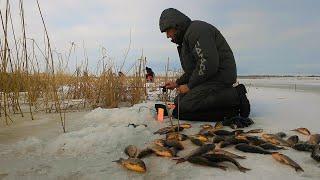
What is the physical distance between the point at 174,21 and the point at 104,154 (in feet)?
7.19

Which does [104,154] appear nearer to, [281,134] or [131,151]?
[131,151]

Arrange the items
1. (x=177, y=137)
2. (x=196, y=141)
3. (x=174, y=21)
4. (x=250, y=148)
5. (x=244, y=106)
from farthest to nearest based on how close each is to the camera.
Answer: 1. (x=174, y=21)
2. (x=244, y=106)
3. (x=177, y=137)
4. (x=196, y=141)
5. (x=250, y=148)

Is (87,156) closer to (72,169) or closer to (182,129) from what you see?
(72,169)

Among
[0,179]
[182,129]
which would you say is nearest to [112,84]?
[182,129]

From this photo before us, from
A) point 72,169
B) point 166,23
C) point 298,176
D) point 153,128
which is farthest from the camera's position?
point 166,23

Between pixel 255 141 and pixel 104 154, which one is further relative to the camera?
pixel 255 141

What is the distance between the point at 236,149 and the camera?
2.90 meters

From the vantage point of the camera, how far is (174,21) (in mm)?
4566

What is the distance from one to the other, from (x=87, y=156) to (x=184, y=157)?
727mm

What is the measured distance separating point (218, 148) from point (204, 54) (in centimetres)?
156

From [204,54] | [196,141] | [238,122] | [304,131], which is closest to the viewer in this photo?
[196,141]

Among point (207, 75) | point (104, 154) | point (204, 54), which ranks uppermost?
point (204, 54)

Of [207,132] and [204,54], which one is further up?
[204,54]

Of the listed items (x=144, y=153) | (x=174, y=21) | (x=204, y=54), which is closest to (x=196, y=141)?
(x=144, y=153)
